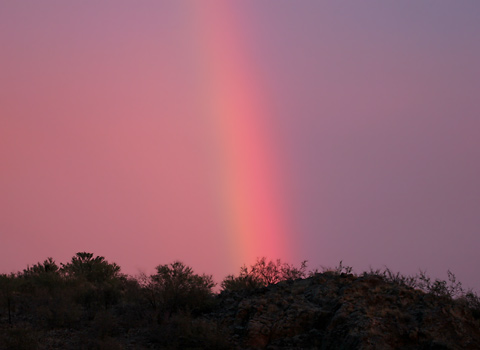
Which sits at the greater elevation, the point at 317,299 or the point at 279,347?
the point at 317,299

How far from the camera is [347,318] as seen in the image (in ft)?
65.7

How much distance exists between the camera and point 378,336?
18.8 meters

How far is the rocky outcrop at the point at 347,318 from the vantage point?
1911 cm

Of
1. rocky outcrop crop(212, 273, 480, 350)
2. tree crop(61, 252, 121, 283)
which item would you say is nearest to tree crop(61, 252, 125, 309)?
tree crop(61, 252, 121, 283)

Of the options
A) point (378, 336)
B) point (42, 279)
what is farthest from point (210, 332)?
point (42, 279)

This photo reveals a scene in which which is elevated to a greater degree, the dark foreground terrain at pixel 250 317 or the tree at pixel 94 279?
the tree at pixel 94 279

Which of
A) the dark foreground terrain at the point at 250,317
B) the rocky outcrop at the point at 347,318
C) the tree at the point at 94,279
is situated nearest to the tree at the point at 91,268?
the tree at the point at 94,279

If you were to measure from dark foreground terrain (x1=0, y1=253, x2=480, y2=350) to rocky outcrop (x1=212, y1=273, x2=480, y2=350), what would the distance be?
0.12 feet

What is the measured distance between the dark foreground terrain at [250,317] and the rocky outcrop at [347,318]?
4cm

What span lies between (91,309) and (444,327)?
16.1 metres

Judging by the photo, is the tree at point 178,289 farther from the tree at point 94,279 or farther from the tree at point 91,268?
the tree at point 91,268

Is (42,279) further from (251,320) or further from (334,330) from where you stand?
(334,330)

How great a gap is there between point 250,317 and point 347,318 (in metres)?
3.88

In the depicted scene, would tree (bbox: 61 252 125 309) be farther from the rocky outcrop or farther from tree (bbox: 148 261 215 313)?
the rocky outcrop
